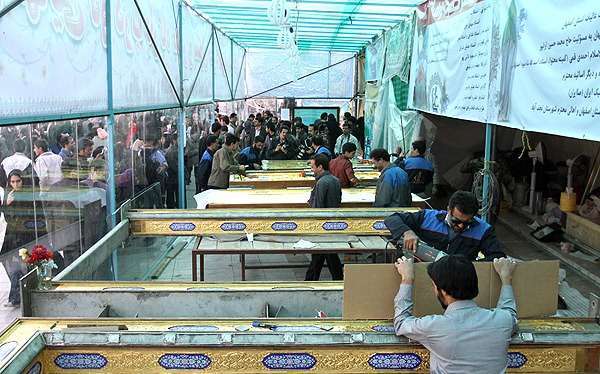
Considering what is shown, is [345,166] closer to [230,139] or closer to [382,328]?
[230,139]

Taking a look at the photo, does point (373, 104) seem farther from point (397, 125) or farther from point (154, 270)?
point (154, 270)

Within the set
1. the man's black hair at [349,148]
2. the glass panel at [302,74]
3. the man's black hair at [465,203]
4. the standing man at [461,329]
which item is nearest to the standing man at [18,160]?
the man's black hair at [465,203]

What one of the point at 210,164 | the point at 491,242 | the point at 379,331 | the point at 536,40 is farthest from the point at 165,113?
the point at 379,331

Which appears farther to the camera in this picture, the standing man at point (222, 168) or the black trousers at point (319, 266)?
the standing man at point (222, 168)

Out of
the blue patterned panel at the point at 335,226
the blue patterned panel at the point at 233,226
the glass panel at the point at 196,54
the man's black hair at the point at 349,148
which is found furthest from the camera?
the glass panel at the point at 196,54

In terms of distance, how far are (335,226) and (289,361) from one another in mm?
3424

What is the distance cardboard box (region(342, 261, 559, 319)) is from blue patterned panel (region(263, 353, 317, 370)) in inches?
13.1

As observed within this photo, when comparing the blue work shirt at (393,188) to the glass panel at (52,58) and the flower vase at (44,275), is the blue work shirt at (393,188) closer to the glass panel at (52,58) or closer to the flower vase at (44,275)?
the glass panel at (52,58)

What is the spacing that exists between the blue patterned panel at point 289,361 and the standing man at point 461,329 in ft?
1.75

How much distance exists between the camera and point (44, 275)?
386 centimetres

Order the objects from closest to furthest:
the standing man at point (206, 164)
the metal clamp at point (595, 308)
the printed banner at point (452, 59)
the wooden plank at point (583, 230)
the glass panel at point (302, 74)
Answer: the metal clamp at point (595, 308)
the printed banner at point (452, 59)
the wooden plank at point (583, 230)
the standing man at point (206, 164)
the glass panel at point (302, 74)

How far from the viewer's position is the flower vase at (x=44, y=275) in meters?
3.80

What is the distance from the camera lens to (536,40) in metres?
5.59

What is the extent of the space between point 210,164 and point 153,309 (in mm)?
6462
